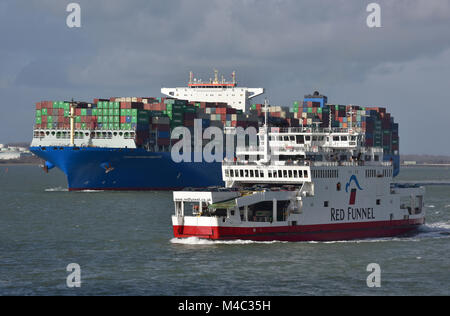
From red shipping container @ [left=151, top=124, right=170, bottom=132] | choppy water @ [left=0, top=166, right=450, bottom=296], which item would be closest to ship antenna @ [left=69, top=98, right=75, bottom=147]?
red shipping container @ [left=151, top=124, right=170, bottom=132]

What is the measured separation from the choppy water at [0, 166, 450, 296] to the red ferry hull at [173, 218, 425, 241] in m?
0.46

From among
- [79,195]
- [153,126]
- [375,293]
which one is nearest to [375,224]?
[375,293]

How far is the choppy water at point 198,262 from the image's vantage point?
110 ft

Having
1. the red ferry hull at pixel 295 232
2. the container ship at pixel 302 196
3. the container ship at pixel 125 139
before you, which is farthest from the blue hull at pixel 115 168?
the red ferry hull at pixel 295 232

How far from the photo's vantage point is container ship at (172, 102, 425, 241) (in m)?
43.1

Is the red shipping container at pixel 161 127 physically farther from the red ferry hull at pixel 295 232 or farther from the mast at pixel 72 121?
the red ferry hull at pixel 295 232

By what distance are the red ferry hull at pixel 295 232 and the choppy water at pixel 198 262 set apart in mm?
458

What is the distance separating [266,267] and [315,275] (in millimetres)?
2561

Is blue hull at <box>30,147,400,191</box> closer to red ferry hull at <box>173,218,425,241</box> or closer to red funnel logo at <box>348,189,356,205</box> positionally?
red ferry hull at <box>173,218,425,241</box>

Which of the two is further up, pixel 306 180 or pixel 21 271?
pixel 306 180
